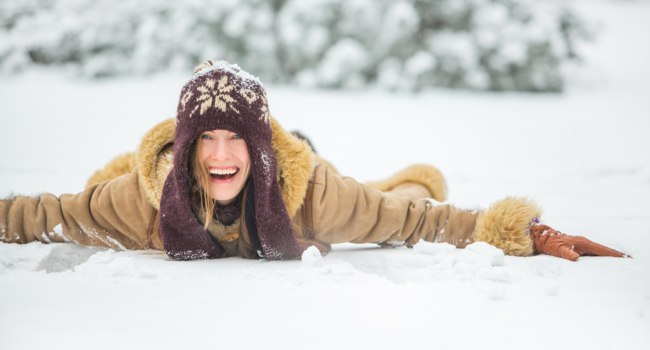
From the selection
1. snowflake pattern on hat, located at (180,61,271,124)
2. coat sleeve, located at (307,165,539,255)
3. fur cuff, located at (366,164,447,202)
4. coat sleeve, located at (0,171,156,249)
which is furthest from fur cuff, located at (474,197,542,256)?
coat sleeve, located at (0,171,156,249)

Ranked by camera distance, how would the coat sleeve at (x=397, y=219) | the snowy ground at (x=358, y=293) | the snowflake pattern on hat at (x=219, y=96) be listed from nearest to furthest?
1. the snowy ground at (x=358, y=293)
2. the snowflake pattern on hat at (x=219, y=96)
3. the coat sleeve at (x=397, y=219)

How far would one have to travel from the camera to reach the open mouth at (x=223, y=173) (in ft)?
6.46

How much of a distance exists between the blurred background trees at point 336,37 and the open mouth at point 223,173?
16.2ft

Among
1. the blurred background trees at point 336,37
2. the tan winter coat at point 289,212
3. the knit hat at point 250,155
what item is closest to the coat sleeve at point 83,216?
the tan winter coat at point 289,212

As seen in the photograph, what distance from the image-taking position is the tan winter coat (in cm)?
206

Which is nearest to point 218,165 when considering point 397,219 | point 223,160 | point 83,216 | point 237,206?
point 223,160

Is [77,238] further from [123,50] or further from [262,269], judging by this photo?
[123,50]

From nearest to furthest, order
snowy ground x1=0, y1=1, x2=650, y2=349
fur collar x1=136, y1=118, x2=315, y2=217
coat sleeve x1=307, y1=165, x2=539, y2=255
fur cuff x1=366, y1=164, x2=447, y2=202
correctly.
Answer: snowy ground x1=0, y1=1, x2=650, y2=349 → fur collar x1=136, y1=118, x2=315, y2=217 → coat sleeve x1=307, y1=165, x2=539, y2=255 → fur cuff x1=366, y1=164, x2=447, y2=202

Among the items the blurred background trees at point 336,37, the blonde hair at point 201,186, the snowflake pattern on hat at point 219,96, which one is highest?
the blurred background trees at point 336,37

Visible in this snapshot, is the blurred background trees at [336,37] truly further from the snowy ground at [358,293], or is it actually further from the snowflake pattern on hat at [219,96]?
the snowflake pattern on hat at [219,96]

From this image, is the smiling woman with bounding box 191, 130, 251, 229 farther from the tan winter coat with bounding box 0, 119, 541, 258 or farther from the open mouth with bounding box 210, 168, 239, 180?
the tan winter coat with bounding box 0, 119, 541, 258

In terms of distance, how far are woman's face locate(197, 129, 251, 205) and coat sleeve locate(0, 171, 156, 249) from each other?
0.84ft

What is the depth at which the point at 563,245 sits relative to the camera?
6.89 ft

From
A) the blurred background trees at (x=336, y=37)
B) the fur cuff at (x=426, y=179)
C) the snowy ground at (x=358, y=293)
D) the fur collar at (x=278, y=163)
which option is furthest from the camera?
the blurred background trees at (x=336, y=37)
